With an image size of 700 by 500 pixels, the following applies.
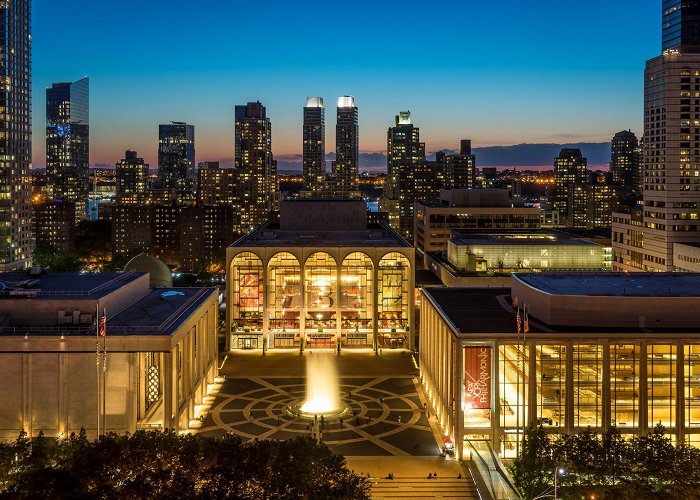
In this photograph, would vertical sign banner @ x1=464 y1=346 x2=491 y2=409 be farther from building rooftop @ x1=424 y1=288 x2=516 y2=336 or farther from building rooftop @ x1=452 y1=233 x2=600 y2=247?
building rooftop @ x1=452 y1=233 x2=600 y2=247

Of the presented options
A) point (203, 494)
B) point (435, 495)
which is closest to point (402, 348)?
point (435, 495)

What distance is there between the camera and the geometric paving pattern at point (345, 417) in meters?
65.2

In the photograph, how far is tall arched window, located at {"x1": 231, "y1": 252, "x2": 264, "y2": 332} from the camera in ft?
339

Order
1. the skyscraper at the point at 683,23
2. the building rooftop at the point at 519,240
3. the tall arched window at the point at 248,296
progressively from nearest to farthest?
the tall arched window at the point at 248,296 → the building rooftop at the point at 519,240 → the skyscraper at the point at 683,23

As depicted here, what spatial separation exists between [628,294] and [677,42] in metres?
118

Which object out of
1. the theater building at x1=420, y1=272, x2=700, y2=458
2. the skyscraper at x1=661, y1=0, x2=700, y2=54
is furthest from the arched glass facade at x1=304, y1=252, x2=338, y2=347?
the skyscraper at x1=661, y1=0, x2=700, y2=54

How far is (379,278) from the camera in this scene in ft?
340

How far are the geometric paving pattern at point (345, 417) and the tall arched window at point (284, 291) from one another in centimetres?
1673

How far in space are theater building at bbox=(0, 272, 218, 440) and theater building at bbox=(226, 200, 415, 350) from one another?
33690 mm

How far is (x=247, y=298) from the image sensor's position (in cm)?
10338

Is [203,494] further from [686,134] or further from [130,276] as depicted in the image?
[686,134]

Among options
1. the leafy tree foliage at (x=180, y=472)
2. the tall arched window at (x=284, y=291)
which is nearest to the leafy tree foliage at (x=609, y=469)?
the leafy tree foliage at (x=180, y=472)

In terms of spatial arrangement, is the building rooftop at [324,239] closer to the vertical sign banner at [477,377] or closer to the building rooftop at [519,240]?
the building rooftop at [519,240]

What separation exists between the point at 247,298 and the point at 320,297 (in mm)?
10371
